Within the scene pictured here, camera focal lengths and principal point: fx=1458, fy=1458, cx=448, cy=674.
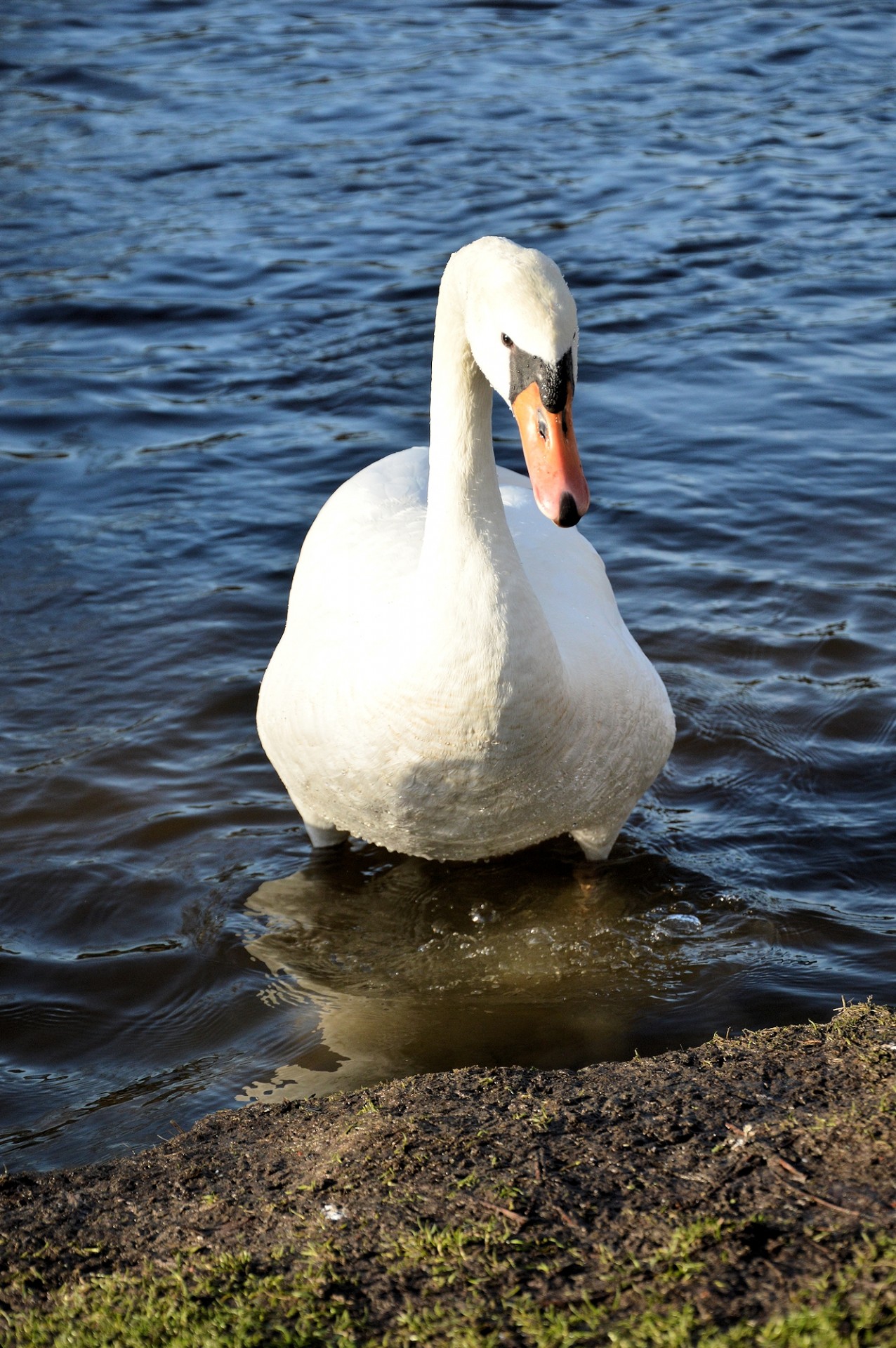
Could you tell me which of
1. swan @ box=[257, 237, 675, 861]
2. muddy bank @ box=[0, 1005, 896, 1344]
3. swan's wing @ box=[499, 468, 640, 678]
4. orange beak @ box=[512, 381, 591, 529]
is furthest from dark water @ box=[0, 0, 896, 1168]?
orange beak @ box=[512, 381, 591, 529]

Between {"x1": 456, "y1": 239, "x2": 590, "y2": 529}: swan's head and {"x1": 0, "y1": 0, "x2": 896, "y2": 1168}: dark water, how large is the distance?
5.25 feet

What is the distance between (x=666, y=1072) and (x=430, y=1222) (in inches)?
32.5

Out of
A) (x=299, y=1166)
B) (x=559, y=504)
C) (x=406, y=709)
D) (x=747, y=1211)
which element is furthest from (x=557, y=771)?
(x=747, y=1211)

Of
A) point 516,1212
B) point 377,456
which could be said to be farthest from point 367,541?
point 377,456

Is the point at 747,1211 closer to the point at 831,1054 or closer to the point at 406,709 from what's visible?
the point at 831,1054

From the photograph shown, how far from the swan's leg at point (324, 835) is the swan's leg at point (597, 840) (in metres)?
0.82

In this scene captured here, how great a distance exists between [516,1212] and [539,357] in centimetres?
186

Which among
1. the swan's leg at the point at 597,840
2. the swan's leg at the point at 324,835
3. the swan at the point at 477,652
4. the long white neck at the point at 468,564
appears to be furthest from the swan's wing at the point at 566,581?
the swan's leg at the point at 324,835

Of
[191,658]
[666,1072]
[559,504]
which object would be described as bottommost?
[191,658]

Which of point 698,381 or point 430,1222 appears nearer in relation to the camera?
point 430,1222

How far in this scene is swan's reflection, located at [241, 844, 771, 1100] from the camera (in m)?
4.05

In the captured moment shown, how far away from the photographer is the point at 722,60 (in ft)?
47.8

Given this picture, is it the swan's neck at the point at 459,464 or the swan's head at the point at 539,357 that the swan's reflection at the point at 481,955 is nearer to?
the swan's neck at the point at 459,464

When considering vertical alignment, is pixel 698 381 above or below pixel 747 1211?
below
